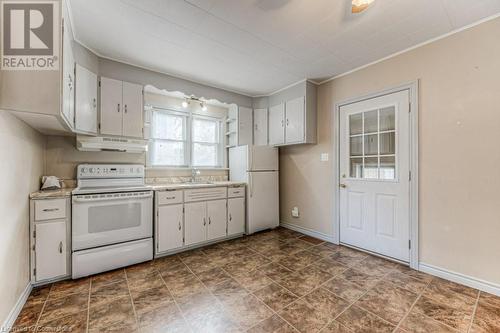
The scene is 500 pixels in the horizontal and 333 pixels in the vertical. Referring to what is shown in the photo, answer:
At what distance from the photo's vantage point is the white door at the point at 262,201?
3.79 metres

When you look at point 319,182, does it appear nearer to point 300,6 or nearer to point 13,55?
point 300,6

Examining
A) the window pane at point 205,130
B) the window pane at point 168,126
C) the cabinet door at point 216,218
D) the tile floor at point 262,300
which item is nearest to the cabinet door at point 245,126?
the window pane at point 205,130

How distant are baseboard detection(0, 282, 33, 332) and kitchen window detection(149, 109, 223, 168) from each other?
78.1 inches

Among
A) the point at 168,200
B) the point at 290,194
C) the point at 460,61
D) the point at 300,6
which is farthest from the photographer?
the point at 290,194

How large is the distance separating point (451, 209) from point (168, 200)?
3.33m

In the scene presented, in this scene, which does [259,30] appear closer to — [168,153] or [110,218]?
[168,153]

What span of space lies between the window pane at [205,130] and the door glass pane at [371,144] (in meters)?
2.66

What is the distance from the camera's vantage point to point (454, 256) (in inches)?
88.4

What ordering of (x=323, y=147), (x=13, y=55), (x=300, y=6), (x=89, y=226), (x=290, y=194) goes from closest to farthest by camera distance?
(x=13, y=55) → (x=300, y=6) → (x=89, y=226) → (x=323, y=147) → (x=290, y=194)

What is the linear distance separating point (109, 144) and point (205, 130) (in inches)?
69.3

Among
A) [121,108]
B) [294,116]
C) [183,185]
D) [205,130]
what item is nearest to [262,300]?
[183,185]

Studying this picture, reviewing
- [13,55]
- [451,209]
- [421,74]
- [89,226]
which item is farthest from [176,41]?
[451,209]

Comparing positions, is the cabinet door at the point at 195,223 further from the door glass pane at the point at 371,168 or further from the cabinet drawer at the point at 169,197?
the door glass pane at the point at 371,168

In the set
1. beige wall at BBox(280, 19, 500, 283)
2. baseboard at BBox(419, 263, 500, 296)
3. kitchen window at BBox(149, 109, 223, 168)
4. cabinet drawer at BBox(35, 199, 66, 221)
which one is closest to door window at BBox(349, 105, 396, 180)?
beige wall at BBox(280, 19, 500, 283)
